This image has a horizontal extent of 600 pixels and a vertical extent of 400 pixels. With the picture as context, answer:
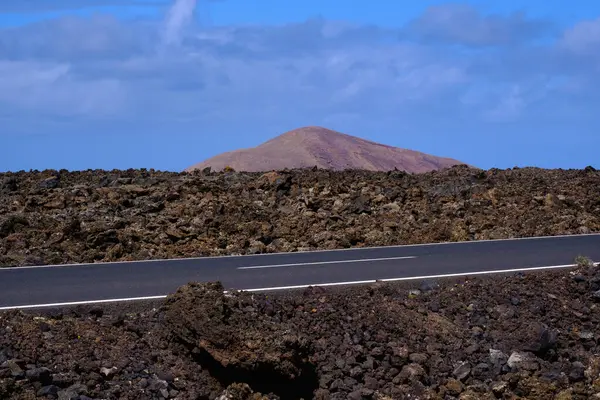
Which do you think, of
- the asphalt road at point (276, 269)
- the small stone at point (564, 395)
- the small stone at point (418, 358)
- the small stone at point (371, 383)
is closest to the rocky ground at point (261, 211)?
the asphalt road at point (276, 269)

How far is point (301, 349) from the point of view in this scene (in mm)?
13156

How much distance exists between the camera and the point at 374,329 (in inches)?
580

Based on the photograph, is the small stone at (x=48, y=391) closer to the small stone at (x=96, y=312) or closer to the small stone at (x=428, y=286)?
the small stone at (x=96, y=312)

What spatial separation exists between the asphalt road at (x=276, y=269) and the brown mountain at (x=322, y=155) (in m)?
29.9

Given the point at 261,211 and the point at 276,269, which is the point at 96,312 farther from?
the point at 261,211

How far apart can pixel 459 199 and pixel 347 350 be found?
16969 mm

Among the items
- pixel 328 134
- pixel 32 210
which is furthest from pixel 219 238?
pixel 328 134

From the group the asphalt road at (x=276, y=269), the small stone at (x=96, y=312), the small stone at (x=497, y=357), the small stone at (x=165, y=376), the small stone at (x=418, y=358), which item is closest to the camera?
the small stone at (x=165, y=376)

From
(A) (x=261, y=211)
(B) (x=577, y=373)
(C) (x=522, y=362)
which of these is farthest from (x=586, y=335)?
(A) (x=261, y=211)

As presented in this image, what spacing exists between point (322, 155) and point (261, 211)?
92.0ft

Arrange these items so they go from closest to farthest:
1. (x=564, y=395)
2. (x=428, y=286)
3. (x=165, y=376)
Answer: (x=165, y=376) → (x=564, y=395) → (x=428, y=286)

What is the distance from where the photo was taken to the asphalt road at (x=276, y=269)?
16.9 meters

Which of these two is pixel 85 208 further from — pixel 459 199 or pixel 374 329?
pixel 374 329

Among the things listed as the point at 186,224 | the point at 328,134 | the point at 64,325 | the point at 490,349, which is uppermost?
the point at 328,134
